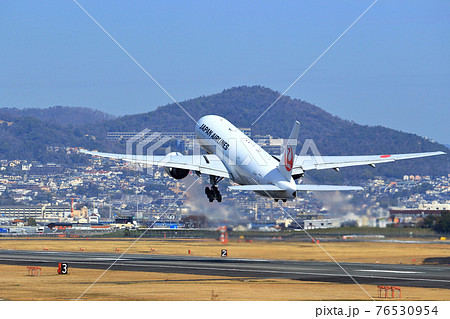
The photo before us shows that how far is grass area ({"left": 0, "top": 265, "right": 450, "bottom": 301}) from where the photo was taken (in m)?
50.8

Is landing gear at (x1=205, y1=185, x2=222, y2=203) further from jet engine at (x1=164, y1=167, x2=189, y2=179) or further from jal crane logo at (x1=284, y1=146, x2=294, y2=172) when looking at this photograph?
jal crane logo at (x1=284, y1=146, x2=294, y2=172)

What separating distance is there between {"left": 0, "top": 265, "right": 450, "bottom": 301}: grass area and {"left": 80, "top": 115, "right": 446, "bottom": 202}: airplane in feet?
46.1

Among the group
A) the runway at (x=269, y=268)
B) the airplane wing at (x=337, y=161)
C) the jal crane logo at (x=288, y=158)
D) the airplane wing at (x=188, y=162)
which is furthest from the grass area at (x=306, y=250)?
the jal crane logo at (x=288, y=158)

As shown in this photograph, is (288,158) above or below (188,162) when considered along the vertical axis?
below

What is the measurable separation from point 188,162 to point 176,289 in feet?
116

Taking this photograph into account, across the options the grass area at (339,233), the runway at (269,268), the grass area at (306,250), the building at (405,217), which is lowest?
the runway at (269,268)

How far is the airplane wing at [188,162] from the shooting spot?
8712cm

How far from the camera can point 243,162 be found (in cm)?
8162

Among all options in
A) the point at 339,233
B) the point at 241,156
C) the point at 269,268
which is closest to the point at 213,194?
the point at 241,156

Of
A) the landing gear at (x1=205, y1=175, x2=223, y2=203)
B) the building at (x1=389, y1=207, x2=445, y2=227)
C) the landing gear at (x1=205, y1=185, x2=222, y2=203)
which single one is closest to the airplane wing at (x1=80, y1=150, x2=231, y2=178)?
the landing gear at (x1=205, y1=175, x2=223, y2=203)

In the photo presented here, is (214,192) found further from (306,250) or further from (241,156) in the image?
(306,250)

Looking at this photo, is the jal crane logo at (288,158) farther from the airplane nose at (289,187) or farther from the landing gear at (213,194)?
the landing gear at (213,194)

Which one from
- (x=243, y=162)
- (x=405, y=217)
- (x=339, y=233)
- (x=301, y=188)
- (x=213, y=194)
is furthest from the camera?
(x=405, y=217)
